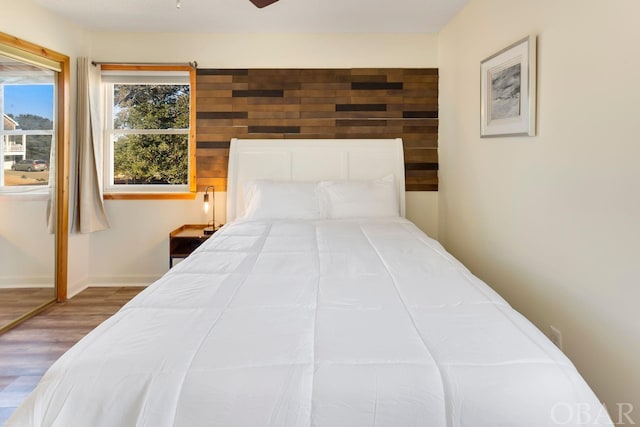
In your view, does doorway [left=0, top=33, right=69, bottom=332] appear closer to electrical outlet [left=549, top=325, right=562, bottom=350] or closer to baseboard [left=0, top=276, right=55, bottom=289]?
baseboard [left=0, top=276, right=55, bottom=289]

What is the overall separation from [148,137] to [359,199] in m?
2.12

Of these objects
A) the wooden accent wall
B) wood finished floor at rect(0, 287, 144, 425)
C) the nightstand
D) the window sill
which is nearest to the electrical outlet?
the wooden accent wall

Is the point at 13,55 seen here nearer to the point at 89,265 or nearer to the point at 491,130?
the point at 89,265

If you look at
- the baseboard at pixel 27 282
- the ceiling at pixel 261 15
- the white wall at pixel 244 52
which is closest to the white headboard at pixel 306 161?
the white wall at pixel 244 52

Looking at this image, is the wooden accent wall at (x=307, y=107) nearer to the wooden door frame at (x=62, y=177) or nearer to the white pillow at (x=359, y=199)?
the white pillow at (x=359, y=199)

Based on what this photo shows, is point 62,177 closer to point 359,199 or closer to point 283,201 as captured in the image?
point 283,201

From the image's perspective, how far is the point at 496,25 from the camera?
8.73ft

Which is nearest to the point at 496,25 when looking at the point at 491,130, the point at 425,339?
the point at 491,130

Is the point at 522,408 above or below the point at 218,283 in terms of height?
below

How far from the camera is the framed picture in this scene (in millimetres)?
2211

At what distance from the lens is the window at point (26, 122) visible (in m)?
2.84

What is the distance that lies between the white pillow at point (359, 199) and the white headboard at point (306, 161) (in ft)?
0.76

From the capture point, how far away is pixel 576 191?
1.87m

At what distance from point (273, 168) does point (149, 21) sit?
1.61 m
